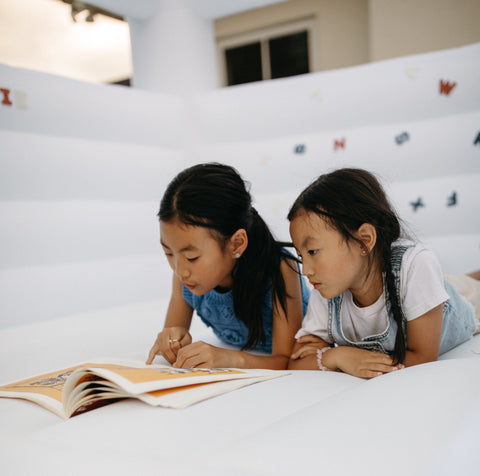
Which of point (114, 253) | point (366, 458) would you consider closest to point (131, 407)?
point (366, 458)

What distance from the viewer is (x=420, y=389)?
0.54 meters

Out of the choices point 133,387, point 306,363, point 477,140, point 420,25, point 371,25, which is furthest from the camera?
point 371,25

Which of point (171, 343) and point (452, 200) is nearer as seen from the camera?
point (171, 343)

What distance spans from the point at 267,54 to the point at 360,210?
11.7 ft

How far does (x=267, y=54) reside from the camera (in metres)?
4.06

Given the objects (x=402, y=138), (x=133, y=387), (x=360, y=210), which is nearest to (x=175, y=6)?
(x=402, y=138)

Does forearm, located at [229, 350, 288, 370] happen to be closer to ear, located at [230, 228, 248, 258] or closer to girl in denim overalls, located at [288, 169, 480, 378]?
girl in denim overalls, located at [288, 169, 480, 378]

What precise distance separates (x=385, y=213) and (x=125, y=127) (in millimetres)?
1320

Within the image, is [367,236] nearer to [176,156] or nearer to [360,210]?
[360,210]

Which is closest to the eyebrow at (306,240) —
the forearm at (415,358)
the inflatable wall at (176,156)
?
the forearm at (415,358)

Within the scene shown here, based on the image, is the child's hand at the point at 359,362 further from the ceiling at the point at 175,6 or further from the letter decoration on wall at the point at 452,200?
the ceiling at the point at 175,6

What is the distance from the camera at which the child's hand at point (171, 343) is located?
91cm

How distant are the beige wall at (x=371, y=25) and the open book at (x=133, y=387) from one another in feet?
10.3

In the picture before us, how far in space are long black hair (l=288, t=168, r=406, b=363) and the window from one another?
11.1 feet
